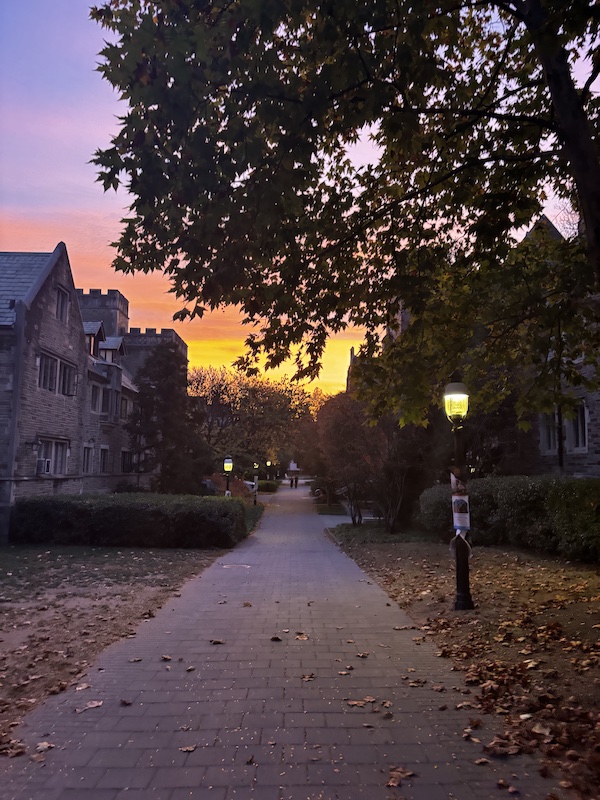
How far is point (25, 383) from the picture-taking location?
19.8 m

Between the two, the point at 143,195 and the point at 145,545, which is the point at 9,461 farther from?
the point at 143,195

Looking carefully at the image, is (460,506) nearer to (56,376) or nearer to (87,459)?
(56,376)

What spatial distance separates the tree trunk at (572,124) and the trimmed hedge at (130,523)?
45.9 ft

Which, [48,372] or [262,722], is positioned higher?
[48,372]

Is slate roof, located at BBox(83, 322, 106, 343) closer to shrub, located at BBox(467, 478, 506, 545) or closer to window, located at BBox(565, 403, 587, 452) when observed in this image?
shrub, located at BBox(467, 478, 506, 545)

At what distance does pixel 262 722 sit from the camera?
467 cm

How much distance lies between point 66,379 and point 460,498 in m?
18.3

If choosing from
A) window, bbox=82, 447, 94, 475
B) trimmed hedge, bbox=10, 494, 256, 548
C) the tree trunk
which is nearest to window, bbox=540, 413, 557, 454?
trimmed hedge, bbox=10, 494, 256, 548

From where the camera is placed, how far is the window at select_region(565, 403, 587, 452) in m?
19.6

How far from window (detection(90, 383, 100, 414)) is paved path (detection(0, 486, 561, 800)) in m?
22.7

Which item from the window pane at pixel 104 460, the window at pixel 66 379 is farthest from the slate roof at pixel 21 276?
the window pane at pixel 104 460

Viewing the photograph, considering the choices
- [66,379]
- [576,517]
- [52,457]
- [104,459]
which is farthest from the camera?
[104,459]

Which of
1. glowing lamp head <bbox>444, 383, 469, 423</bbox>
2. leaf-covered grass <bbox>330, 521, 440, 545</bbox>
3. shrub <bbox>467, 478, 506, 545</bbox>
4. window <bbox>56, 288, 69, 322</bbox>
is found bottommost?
leaf-covered grass <bbox>330, 521, 440, 545</bbox>

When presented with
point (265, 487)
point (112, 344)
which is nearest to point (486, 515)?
point (112, 344)
